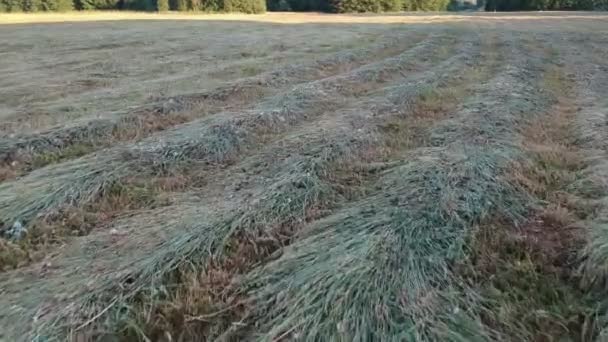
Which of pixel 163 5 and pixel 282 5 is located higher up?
pixel 163 5

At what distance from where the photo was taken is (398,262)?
7.11ft

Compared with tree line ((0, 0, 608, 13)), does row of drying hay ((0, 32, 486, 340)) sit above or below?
above

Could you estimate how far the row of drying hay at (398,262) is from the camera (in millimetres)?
1829

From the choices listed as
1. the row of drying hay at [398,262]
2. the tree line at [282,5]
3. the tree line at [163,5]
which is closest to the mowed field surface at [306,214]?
the row of drying hay at [398,262]

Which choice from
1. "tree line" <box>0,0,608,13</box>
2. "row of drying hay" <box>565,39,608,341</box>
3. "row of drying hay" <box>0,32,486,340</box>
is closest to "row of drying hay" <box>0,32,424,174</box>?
"row of drying hay" <box>0,32,486,340</box>

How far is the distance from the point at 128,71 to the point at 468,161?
6.32m

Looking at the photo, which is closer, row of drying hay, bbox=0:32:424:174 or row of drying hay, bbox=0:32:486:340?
row of drying hay, bbox=0:32:486:340

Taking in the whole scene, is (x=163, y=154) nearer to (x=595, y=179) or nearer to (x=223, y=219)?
(x=223, y=219)

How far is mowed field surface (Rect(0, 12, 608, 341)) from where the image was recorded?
1907 millimetres

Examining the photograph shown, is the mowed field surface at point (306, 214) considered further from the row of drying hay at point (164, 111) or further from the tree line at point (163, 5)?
the tree line at point (163, 5)

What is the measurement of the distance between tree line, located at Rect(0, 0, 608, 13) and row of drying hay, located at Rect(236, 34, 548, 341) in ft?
86.6

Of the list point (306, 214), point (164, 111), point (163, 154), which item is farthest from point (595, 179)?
point (164, 111)

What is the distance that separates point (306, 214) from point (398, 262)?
0.73 metres

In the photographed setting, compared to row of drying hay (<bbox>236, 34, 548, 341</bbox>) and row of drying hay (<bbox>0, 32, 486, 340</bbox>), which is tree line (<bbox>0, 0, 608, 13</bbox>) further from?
row of drying hay (<bbox>236, 34, 548, 341</bbox>)
